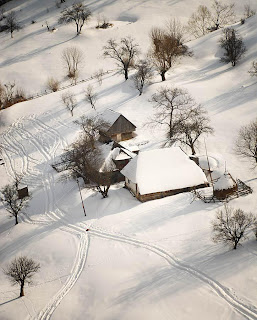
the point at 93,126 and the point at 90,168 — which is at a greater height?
Answer: the point at 93,126

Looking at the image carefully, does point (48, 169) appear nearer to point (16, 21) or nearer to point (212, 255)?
point (212, 255)

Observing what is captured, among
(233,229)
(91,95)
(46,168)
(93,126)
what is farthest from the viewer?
(91,95)

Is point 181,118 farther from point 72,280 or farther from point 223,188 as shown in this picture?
point 72,280

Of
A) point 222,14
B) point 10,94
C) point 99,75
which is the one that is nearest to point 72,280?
point 99,75

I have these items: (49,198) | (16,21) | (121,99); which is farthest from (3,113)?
(16,21)

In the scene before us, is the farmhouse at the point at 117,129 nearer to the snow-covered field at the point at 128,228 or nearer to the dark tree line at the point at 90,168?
the snow-covered field at the point at 128,228

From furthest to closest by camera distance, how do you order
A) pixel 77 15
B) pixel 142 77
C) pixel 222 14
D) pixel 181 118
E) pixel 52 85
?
pixel 77 15 → pixel 222 14 → pixel 52 85 → pixel 142 77 → pixel 181 118
